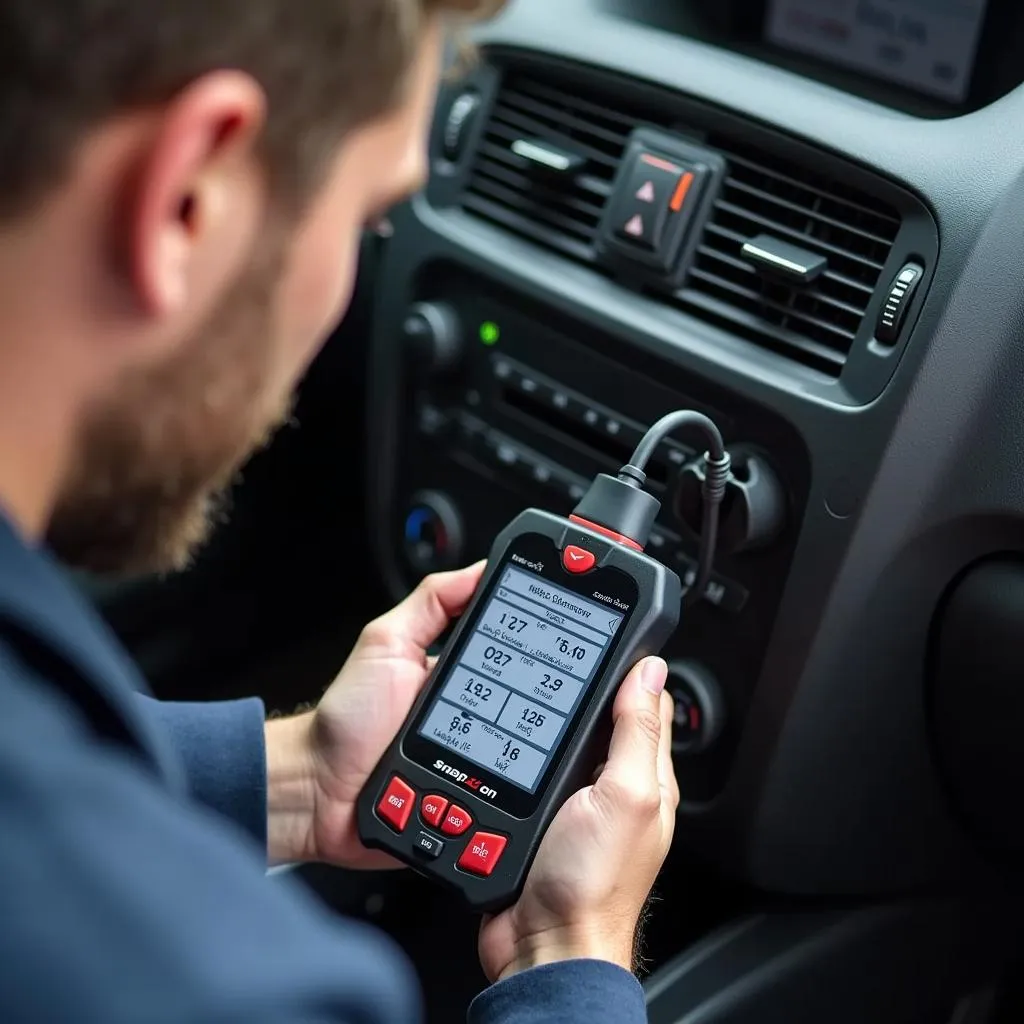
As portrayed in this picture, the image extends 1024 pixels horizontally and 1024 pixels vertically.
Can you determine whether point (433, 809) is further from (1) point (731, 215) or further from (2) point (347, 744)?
(1) point (731, 215)

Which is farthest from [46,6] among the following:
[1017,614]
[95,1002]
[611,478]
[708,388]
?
[1017,614]

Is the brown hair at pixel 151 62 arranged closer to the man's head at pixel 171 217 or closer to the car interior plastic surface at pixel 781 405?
the man's head at pixel 171 217

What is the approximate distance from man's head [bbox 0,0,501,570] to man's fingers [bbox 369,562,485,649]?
300mm

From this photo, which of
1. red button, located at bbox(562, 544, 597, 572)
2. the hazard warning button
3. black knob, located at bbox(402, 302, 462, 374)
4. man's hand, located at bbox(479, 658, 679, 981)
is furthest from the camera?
black knob, located at bbox(402, 302, 462, 374)

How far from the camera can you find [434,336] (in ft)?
3.83

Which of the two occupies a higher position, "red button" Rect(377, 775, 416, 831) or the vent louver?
the vent louver

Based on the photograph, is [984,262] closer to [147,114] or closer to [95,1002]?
[147,114]

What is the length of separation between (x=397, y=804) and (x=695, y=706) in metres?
0.26

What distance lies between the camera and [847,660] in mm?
965

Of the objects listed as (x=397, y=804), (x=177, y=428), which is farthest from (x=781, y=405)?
(x=177, y=428)

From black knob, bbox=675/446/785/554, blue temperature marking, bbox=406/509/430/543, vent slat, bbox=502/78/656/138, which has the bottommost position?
blue temperature marking, bbox=406/509/430/543

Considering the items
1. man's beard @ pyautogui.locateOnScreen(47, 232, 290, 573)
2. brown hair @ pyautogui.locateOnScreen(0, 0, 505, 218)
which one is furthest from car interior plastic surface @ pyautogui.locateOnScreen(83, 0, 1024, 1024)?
brown hair @ pyautogui.locateOnScreen(0, 0, 505, 218)

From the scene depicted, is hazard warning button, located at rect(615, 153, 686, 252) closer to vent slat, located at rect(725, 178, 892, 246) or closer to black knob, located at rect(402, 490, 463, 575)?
vent slat, located at rect(725, 178, 892, 246)

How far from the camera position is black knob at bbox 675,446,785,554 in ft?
3.07
